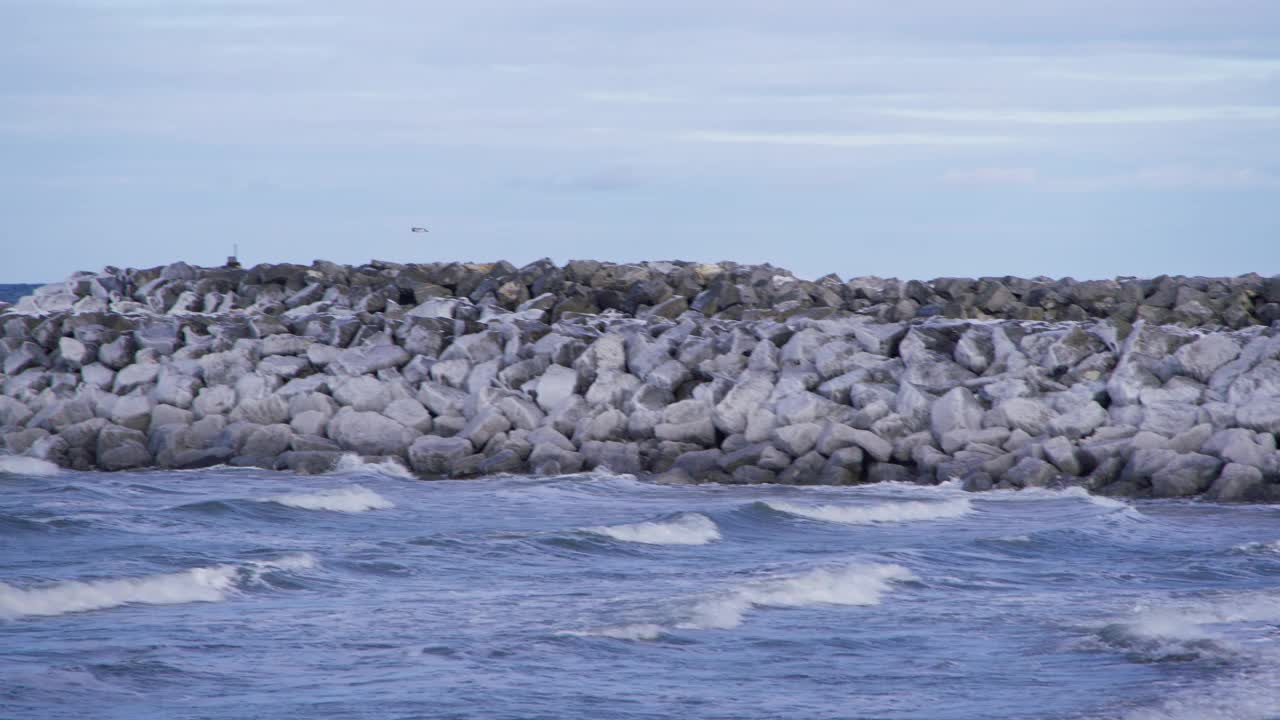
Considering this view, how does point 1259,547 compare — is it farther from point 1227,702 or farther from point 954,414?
point 1227,702

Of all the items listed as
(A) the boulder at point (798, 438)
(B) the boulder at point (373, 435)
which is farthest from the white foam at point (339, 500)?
(A) the boulder at point (798, 438)

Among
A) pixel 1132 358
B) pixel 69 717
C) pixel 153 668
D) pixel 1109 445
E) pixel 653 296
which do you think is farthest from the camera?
pixel 653 296

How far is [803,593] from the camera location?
9.10m

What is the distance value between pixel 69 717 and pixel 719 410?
28.2 feet

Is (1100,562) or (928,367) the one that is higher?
(928,367)

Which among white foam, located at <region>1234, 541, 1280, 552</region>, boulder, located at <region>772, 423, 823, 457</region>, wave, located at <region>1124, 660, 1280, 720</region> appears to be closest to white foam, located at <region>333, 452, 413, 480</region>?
boulder, located at <region>772, 423, 823, 457</region>

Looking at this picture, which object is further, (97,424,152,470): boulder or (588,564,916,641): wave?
(97,424,152,470): boulder

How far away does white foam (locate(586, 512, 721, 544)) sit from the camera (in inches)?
436

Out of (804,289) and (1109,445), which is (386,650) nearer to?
(1109,445)

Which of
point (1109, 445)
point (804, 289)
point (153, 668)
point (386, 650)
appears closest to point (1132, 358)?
point (1109, 445)

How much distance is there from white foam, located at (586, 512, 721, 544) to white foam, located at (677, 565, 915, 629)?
1.66 meters

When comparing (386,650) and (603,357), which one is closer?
(386,650)

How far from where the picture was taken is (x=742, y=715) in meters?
6.41

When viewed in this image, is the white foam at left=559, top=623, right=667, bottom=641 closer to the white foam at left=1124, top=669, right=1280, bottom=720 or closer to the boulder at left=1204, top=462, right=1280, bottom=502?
the white foam at left=1124, top=669, right=1280, bottom=720
